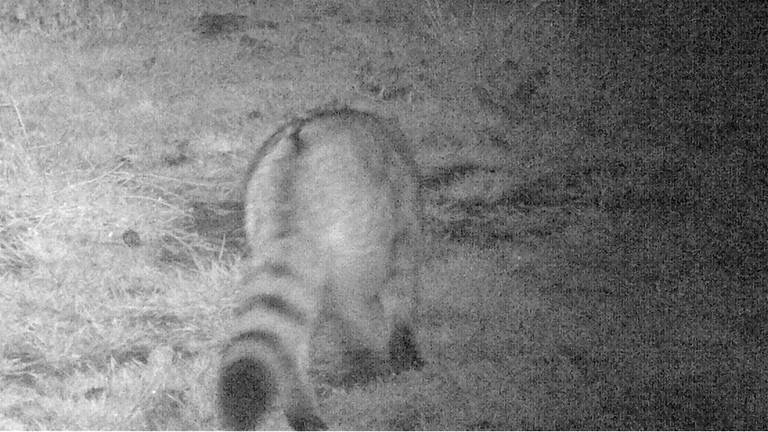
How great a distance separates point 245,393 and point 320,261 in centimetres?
81

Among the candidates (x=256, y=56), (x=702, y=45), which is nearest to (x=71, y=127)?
(x=256, y=56)

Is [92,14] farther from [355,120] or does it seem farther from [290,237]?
[290,237]

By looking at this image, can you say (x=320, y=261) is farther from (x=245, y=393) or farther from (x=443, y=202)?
(x=443, y=202)

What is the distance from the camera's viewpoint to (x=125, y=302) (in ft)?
13.9

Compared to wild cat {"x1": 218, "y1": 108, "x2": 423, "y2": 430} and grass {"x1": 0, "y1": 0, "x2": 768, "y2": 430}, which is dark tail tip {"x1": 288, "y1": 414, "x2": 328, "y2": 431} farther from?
grass {"x1": 0, "y1": 0, "x2": 768, "y2": 430}

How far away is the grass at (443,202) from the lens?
3.84 m

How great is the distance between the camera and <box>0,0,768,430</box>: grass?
12.6 feet

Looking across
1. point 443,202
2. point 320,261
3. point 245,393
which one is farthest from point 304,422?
Answer: point 443,202

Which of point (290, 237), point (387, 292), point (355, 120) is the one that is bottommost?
point (387, 292)

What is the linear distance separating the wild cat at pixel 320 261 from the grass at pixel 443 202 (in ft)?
0.88

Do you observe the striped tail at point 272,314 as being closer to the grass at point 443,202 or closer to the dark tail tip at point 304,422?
the dark tail tip at point 304,422

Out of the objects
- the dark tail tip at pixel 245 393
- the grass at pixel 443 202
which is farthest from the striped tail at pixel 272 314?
the grass at pixel 443 202

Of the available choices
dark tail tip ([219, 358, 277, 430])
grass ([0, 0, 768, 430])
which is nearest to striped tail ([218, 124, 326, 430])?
dark tail tip ([219, 358, 277, 430])

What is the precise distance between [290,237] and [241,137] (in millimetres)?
2992
